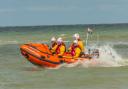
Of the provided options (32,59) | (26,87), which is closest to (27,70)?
(32,59)

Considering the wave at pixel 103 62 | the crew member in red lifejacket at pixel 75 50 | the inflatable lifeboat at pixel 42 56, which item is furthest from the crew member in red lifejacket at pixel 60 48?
the wave at pixel 103 62

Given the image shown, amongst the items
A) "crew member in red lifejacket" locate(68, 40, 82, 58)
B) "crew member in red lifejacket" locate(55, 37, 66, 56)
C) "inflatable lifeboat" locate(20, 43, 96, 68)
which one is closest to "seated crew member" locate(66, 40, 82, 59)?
"crew member in red lifejacket" locate(68, 40, 82, 58)

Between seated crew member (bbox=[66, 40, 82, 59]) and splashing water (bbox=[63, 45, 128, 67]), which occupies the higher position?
seated crew member (bbox=[66, 40, 82, 59])

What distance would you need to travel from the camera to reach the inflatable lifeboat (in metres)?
21.6

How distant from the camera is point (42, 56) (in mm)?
21609

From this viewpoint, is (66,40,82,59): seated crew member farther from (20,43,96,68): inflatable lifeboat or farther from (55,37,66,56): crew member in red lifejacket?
(55,37,66,56): crew member in red lifejacket

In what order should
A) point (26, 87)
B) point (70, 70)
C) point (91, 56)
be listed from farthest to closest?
point (91, 56) → point (70, 70) → point (26, 87)

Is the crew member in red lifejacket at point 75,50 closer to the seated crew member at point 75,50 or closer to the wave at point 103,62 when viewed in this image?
Answer: the seated crew member at point 75,50

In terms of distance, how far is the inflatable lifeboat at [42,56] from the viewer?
2159cm

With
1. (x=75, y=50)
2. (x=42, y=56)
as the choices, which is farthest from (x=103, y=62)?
(x=42, y=56)

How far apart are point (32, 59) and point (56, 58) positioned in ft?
3.48

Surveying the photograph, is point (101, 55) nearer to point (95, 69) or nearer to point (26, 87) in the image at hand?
point (95, 69)

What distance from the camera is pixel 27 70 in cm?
2203

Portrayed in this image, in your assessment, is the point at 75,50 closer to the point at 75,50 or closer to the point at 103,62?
the point at 75,50
